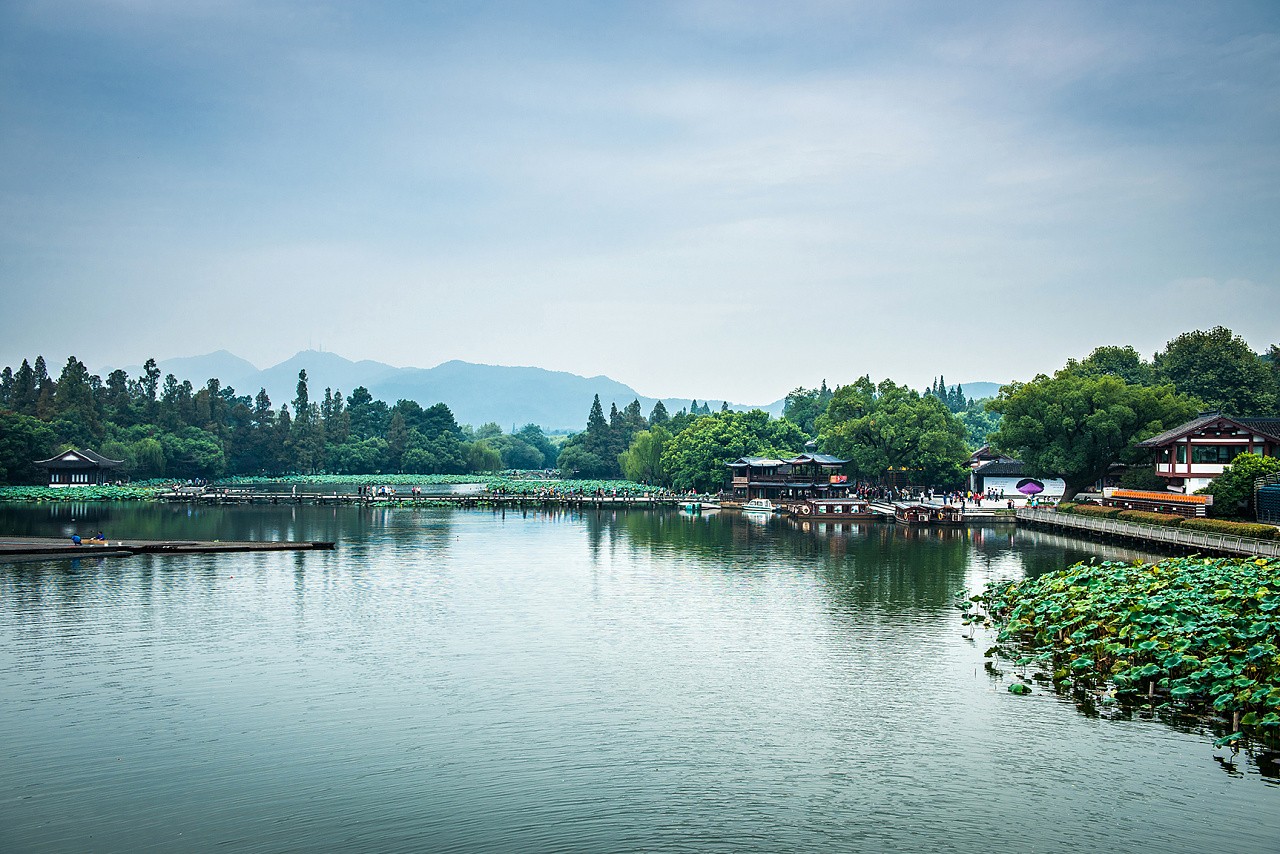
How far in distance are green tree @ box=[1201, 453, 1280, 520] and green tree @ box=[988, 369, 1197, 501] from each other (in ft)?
64.6

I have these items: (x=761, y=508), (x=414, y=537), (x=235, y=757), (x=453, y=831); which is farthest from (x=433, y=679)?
(x=761, y=508)

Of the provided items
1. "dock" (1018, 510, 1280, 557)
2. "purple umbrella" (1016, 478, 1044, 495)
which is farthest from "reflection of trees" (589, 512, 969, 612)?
"purple umbrella" (1016, 478, 1044, 495)

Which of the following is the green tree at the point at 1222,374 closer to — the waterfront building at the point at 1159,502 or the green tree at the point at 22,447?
the waterfront building at the point at 1159,502

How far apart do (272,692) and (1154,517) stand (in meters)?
49.0

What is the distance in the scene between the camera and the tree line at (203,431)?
130m

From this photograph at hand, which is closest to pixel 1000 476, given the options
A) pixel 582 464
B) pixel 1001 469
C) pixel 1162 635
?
pixel 1001 469

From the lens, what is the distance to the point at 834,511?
89375mm

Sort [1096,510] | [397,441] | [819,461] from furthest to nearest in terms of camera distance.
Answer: [397,441] < [819,461] < [1096,510]

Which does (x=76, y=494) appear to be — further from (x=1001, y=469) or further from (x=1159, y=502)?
(x=1159, y=502)

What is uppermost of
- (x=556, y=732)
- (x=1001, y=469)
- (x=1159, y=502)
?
(x=1001, y=469)

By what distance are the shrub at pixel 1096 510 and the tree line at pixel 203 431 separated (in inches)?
4346

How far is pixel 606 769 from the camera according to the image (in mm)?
20672

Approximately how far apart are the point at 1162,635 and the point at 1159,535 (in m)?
30.5

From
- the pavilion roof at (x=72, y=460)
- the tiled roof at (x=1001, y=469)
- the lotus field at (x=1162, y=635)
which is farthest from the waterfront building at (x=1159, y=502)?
the pavilion roof at (x=72, y=460)
